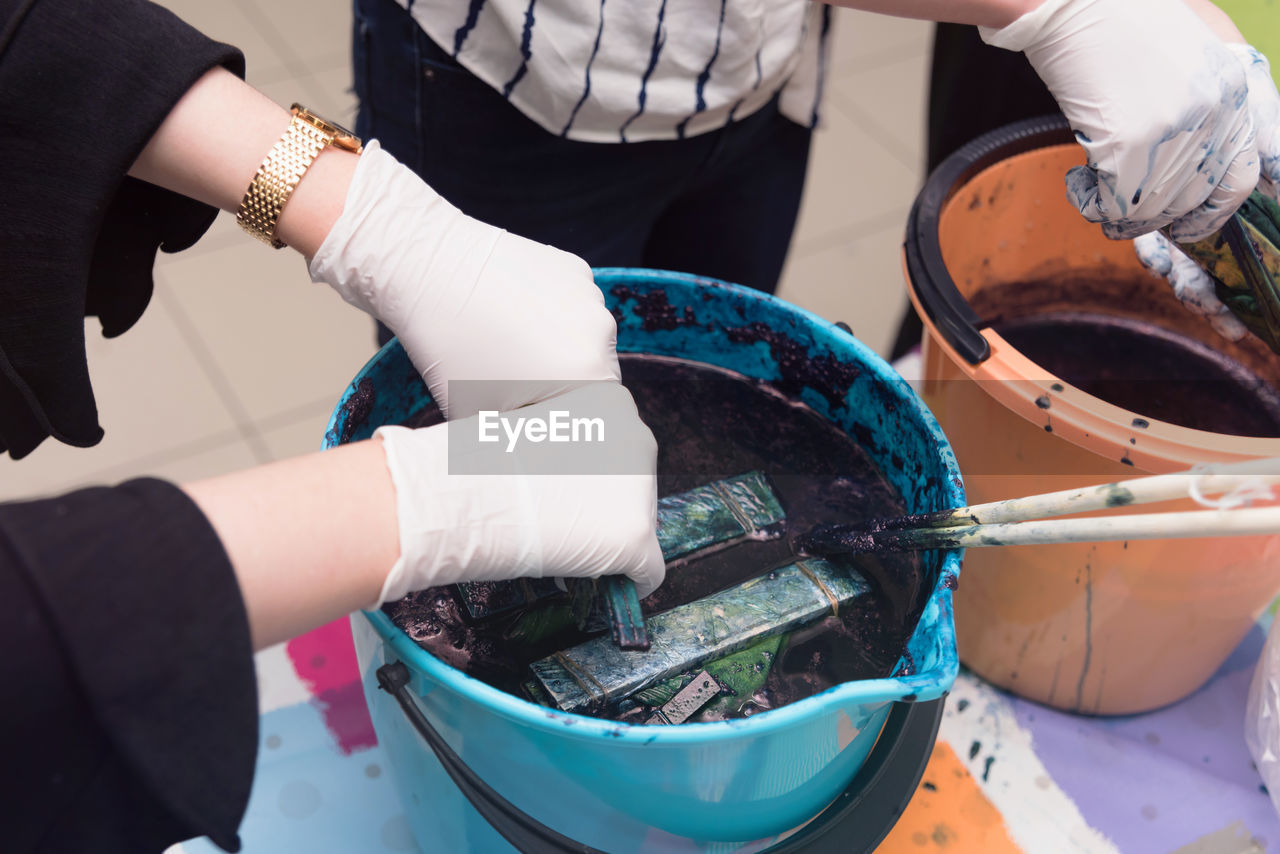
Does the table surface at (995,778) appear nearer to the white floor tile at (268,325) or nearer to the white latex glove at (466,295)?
the white latex glove at (466,295)

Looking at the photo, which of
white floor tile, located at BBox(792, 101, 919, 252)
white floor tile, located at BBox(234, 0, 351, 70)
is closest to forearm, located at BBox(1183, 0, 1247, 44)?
white floor tile, located at BBox(792, 101, 919, 252)

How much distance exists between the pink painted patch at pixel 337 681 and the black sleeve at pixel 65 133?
34 cm

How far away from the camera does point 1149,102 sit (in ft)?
2.32

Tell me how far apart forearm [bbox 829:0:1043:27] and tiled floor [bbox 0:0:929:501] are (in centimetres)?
116

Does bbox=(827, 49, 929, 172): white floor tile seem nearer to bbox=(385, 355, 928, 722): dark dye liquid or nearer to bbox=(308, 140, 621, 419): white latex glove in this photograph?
bbox=(385, 355, 928, 722): dark dye liquid

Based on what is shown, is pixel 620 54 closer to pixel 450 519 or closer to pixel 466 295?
pixel 466 295

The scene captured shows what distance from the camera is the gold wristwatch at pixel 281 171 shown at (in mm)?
669

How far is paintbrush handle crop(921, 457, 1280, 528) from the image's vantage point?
1.49 feet

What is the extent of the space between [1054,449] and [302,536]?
0.56m

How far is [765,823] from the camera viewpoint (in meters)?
0.62

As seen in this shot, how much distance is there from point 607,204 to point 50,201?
499mm

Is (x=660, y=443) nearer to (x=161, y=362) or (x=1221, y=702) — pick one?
(x=1221, y=702)

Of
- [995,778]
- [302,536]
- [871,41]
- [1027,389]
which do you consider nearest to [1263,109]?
[1027,389]

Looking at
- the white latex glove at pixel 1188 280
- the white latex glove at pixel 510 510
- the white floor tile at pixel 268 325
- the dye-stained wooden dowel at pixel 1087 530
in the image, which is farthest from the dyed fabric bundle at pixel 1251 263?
the white floor tile at pixel 268 325
